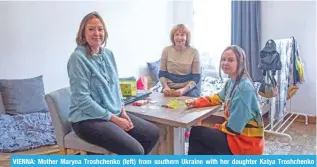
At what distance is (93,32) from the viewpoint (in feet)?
6.20

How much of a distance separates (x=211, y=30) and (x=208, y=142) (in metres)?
2.86

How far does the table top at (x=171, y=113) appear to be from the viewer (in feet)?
5.72

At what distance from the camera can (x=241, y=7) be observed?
4.07m

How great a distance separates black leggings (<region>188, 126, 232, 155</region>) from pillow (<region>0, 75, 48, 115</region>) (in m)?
1.74

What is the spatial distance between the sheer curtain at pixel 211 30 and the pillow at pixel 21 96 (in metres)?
2.34

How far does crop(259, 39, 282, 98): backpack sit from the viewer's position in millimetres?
2971

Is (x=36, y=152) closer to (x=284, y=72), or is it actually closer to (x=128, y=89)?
(x=128, y=89)

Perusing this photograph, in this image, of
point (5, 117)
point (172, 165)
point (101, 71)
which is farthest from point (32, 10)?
point (172, 165)

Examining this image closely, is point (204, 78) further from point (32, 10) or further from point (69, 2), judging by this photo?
point (32, 10)

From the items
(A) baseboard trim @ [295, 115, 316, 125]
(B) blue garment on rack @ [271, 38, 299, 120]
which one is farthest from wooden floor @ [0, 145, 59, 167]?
(A) baseboard trim @ [295, 115, 316, 125]

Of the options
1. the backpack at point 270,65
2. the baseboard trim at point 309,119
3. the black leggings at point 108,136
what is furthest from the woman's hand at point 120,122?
the baseboard trim at point 309,119

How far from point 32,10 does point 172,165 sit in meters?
2.60

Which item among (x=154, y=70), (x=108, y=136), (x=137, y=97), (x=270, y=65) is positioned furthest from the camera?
(x=154, y=70)

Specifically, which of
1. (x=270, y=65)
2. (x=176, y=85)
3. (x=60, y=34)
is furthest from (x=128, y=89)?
(x=60, y=34)
